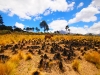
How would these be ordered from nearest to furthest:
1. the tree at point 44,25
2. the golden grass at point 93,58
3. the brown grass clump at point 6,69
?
the brown grass clump at point 6,69
the golden grass at point 93,58
the tree at point 44,25

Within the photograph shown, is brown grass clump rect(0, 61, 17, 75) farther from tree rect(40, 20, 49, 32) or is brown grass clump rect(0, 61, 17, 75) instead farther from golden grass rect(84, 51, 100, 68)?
tree rect(40, 20, 49, 32)

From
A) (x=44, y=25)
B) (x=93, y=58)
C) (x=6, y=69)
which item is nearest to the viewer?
(x=6, y=69)

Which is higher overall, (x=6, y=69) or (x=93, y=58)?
(x=6, y=69)

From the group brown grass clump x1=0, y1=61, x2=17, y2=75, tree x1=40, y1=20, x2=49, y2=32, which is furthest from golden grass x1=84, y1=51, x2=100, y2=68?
tree x1=40, y1=20, x2=49, y2=32

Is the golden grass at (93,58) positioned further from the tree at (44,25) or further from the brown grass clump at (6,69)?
the tree at (44,25)

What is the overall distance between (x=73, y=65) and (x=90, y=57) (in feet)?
10.5

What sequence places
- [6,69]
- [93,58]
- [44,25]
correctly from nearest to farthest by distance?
[6,69] < [93,58] < [44,25]

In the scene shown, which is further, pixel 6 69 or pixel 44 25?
pixel 44 25

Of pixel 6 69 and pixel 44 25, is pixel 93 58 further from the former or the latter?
pixel 44 25

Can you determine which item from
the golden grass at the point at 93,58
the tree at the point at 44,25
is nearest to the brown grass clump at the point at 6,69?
the golden grass at the point at 93,58

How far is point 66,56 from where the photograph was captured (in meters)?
16.1

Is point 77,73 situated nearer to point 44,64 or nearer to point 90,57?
point 44,64

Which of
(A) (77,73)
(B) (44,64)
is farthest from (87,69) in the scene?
(B) (44,64)

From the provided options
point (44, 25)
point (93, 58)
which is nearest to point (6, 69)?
point (93, 58)
